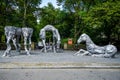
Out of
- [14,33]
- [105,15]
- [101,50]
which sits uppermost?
[105,15]

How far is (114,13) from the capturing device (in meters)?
29.3

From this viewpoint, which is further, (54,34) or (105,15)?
(105,15)

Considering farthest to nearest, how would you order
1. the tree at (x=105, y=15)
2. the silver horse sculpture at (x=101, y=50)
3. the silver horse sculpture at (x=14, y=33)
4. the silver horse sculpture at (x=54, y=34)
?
1. the tree at (x=105, y=15)
2. the silver horse sculpture at (x=54, y=34)
3. the silver horse sculpture at (x=14, y=33)
4. the silver horse sculpture at (x=101, y=50)

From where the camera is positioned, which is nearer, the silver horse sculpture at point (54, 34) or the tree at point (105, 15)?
the silver horse sculpture at point (54, 34)

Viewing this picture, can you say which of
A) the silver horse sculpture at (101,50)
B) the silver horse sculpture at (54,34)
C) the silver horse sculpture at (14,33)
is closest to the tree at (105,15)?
the silver horse sculpture at (54,34)

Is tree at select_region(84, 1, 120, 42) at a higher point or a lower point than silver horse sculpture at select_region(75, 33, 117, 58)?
higher

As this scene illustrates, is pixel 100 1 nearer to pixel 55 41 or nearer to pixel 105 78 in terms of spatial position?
pixel 55 41

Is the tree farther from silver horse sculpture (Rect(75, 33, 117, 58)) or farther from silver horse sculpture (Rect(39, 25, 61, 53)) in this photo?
silver horse sculpture (Rect(75, 33, 117, 58))

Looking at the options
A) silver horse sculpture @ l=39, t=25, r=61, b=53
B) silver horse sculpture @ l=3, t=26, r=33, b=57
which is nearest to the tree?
silver horse sculpture @ l=39, t=25, r=61, b=53

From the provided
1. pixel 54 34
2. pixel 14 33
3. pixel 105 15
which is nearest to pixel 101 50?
pixel 14 33

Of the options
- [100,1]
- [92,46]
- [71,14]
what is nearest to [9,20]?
[71,14]

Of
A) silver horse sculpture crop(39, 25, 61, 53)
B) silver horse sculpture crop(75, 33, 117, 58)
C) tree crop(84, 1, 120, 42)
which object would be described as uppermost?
tree crop(84, 1, 120, 42)

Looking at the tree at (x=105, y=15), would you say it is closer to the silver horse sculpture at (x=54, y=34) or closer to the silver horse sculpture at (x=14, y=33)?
the silver horse sculpture at (x=54, y=34)

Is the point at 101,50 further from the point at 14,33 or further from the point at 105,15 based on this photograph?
the point at 105,15
